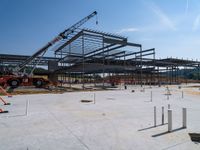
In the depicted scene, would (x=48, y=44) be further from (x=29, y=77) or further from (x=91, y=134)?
(x=91, y=134)

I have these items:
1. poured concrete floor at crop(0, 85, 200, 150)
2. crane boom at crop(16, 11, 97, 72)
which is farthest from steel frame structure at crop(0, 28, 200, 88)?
poured concrete floor at crop(0, 85, 200, 150)

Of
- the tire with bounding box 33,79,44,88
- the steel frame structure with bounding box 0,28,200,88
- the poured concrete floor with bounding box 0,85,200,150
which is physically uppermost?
the steel frame structure with bounding box 0,28,200,88

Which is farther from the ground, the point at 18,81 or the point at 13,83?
the point at 18,81

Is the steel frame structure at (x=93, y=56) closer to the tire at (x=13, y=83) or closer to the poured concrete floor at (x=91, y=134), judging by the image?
the tire at (x=13, y=83)

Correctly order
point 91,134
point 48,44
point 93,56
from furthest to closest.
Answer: point 93,56, point 48,44, point 91,134

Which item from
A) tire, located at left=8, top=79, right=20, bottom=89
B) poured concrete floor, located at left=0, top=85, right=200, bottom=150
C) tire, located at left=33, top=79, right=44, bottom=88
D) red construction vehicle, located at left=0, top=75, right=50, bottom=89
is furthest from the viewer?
tire, located at left=33, top=79, right=44, bottom=88

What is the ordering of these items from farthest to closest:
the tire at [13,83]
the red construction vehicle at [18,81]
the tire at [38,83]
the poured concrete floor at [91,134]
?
the tire at [38,83] < the tire at [13,83] < the red construction vehicle at [18,81] < the poured concrete floor at [91,134]

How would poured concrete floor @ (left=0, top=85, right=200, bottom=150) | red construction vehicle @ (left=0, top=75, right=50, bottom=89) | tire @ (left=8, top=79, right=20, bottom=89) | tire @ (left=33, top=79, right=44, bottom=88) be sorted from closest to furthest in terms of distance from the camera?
1. poured concrete floor @ (left=0, top=85, right=200, bottom=150)
2. red construction vehicle @ (left=0, top=75, right=50, bottom=89)
3. tire @ (left=8, top=79, right=20, bottom=89)
4. tire @ (left=33, top=79, right=44, bottom=88)

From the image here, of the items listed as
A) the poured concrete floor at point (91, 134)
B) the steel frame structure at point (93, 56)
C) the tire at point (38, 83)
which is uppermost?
the steel frame structure at point (93, 56)

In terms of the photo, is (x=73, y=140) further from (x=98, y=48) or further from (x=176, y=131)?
(x=98, y=48)

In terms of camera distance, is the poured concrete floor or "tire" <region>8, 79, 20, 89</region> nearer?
the poured concrete floor

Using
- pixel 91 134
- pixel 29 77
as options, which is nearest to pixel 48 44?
pixel 29 77

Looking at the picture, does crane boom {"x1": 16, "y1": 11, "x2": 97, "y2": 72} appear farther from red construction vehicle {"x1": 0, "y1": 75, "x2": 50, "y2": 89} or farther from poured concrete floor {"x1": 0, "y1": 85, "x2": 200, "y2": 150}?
poured concrete floor {"x1": 0, "y1": 85, "x2": 200, "y2": 150}

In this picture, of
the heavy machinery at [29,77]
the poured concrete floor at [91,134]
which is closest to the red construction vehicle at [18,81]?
the heavy machinery at [29,77]
